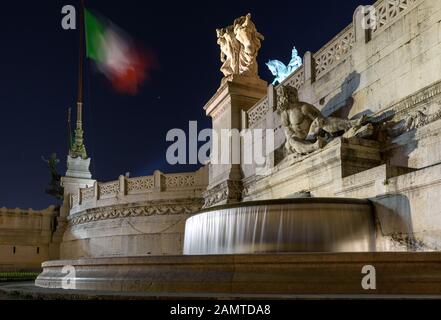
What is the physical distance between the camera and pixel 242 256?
20.0 feet

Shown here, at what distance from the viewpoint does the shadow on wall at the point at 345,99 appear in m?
12.1

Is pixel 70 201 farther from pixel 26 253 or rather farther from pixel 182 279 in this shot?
pixel 182 279

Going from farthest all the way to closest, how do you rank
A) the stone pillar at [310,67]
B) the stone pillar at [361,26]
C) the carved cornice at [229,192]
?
the carved cornice at [229,192]
the stone pillar at [310,67]
the stone pillar at [361,26]

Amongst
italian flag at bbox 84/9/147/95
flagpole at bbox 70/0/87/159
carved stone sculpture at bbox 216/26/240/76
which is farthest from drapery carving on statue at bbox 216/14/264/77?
flagpole at bbox 70/0/87/159

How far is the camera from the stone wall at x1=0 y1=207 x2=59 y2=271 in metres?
28.5

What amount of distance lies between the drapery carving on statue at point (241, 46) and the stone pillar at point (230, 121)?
0.60m

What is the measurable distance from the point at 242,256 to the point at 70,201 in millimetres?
26182

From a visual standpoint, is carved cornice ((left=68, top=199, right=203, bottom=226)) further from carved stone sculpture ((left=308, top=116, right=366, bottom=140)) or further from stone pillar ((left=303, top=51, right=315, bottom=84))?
carved stone sculpture ((left=308, top=116, right=366, bottom=140))

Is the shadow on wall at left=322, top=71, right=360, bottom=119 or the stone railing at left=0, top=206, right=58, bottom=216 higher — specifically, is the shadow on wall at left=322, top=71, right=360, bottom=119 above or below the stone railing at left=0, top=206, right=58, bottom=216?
above

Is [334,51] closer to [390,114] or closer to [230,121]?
[390,114]

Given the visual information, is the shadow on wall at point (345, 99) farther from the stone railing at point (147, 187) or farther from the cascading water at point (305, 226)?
the stone railing at point (147, 187)

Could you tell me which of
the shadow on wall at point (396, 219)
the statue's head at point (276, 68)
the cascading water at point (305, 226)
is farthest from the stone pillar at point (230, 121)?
the statue's head at point (276, 68)

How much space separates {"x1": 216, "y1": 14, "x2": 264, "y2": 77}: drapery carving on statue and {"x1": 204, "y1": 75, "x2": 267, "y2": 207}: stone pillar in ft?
1.98
